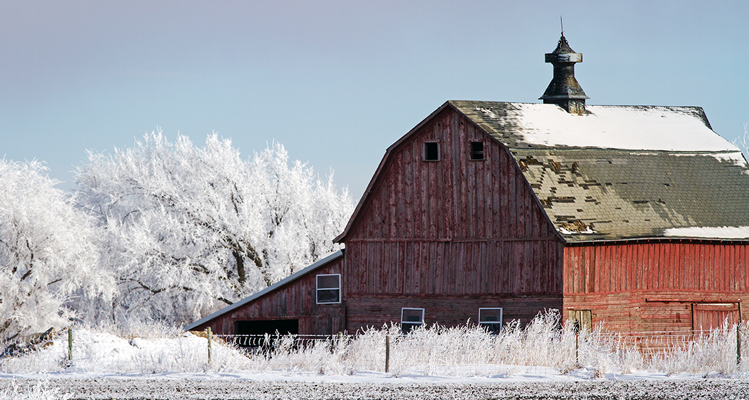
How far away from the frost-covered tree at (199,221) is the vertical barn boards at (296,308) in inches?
322

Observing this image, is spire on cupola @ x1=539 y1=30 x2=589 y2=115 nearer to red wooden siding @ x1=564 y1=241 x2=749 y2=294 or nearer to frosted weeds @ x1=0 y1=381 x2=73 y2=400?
red wooden siding @ x1=564 y1=241 x2=749 y2=294

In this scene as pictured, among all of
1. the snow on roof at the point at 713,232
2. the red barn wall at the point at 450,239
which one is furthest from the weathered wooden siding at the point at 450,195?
the snow on roof at the point at 713,232

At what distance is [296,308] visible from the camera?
28047 mm

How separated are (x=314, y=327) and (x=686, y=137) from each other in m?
13.7

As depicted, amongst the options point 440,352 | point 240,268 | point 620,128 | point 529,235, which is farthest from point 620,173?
point 240,268

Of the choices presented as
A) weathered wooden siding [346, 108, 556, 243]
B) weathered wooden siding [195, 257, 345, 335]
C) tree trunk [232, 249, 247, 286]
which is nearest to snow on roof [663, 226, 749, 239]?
weathered wooden siding [346, 108, 556, 243]

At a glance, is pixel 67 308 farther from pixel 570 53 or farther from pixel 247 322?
pixel 570 53

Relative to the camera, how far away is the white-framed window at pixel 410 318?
84.9 ft

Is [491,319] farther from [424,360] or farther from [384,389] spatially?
[384,389]

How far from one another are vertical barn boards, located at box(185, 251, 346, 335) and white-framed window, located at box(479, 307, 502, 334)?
4.62 metres

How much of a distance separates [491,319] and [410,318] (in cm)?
252

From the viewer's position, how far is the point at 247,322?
29.3 m

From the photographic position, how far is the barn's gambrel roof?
24641 mm

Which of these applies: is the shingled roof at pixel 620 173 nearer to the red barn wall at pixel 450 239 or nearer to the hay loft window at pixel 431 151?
the red barn wall at pixel 450 239
